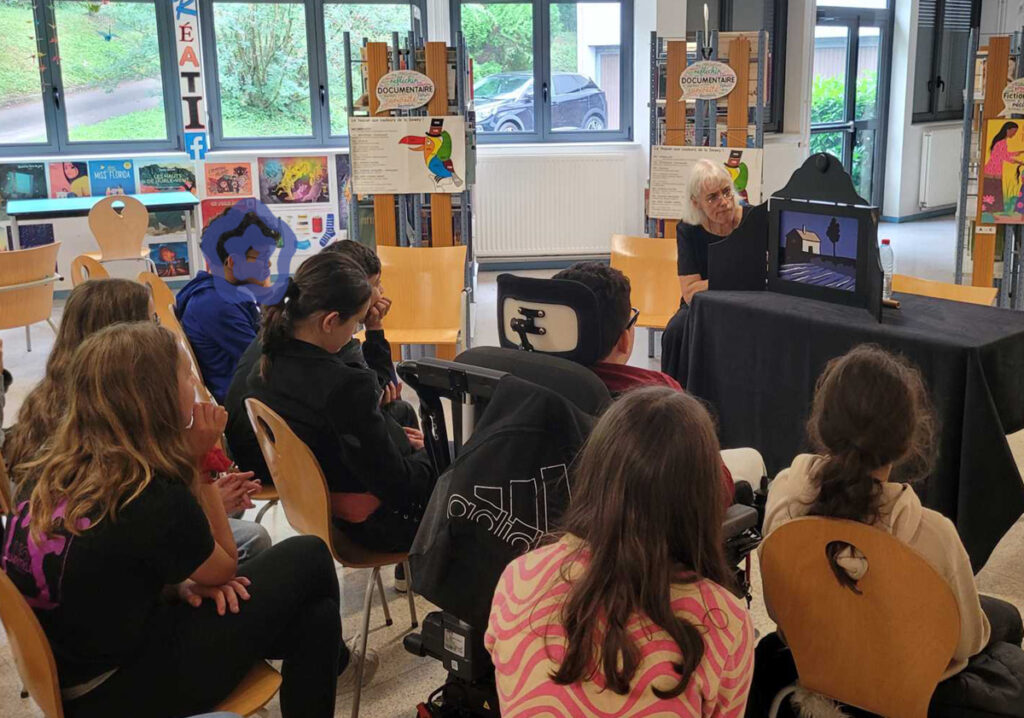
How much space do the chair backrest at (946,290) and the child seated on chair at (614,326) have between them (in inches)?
62.6

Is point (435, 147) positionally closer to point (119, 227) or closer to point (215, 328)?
point (215, 328)

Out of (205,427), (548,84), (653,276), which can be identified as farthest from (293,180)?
(205,427)

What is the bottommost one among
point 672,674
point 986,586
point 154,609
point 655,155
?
point 986,586

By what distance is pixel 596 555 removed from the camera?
52.4 inches

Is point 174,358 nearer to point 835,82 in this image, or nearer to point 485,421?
point 485,421

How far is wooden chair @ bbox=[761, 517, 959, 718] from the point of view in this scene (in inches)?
62.6

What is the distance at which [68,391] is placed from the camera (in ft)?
5.94

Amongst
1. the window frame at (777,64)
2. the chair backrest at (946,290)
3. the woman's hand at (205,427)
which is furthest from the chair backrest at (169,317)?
the window frame at (777,64)

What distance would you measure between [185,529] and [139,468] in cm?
13

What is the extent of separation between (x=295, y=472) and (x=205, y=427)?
14.8 inches

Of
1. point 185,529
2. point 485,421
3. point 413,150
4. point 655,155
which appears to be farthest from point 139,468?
point 655,155

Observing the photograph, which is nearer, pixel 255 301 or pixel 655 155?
pixel 255 301

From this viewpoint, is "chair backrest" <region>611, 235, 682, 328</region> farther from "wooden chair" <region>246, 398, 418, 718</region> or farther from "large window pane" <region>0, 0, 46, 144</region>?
"large window pane" <region>0, 0, 46, 144</region>

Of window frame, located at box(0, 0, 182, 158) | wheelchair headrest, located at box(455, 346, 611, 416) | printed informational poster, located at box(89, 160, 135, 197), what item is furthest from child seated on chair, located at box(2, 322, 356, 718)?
window frame, located at box(0, 0, 182, 158)
